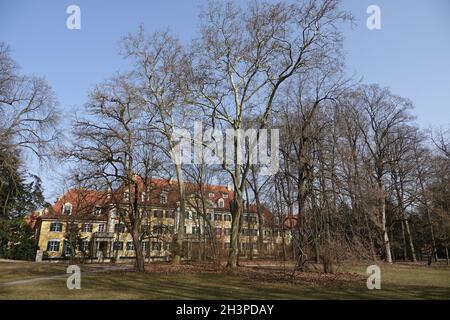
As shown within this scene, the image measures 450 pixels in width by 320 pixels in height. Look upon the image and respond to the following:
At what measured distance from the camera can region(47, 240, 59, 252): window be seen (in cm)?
4684

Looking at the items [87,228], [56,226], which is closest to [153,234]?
[87,228]

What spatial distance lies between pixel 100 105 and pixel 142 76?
23.2 ft

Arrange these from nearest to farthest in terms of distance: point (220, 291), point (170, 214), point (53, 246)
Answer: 1. point (220, 291)
2. point (53, 246)
3. point (170, 214)

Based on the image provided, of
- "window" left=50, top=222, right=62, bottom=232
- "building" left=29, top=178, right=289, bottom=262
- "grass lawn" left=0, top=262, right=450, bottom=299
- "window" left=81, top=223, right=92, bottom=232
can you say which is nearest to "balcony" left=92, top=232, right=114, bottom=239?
"building" left=29, top=178, right=289, bottom=262

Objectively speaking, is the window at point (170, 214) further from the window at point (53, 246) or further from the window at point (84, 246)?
the window at point (53, 246)

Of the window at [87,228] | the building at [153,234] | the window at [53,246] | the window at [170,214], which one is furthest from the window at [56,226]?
the window at [170,214]

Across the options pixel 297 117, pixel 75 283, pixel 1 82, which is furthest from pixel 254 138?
pixel 1 82

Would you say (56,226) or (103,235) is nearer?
(103,235)

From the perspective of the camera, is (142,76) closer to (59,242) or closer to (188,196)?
(188,196)

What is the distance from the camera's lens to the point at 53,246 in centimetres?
4703

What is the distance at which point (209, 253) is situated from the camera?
1388 inches

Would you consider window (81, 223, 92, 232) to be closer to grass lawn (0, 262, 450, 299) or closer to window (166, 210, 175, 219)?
window (166, 210, 175, 219)

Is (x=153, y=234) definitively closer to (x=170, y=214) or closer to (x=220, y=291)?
(x=170, y=214)

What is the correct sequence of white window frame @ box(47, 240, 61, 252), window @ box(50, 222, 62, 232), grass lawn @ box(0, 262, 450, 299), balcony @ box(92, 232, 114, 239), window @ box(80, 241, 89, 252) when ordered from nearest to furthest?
grass lawn @ box(0, 262, 450, 299)
window @ box(80, 241, 89, 252)
balcony @ box(92, 232, 114, 239)
white window frame @ box(47, 240, 61, 252)
window @ box(50, 222, 62, 232)
